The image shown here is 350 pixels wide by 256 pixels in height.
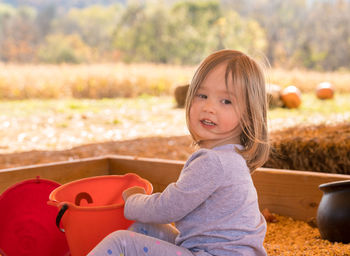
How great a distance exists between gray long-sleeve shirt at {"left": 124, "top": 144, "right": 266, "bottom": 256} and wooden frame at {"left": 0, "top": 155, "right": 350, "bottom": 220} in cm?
80

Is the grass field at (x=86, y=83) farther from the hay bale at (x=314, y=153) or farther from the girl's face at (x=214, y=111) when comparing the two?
the girl's face at (x=214, y=111)

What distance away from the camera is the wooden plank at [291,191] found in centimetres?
192

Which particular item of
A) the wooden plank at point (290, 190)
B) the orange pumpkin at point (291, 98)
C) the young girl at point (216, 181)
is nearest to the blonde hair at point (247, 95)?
the young girl at point (216, 181)

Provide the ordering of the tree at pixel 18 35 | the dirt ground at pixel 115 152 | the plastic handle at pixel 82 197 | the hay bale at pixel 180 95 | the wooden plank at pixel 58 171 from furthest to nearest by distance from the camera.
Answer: the tree at pixel 18 35 → the hay bale at pixel 180 95 → the dirt ground at pixel 115 152 → the wooden plank at pixel 58 171 → the plastic handle at pixel 82 197

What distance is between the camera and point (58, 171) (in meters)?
2.22

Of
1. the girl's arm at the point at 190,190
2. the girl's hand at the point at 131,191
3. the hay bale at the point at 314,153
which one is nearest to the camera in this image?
the girl's arm at the point at 190,190

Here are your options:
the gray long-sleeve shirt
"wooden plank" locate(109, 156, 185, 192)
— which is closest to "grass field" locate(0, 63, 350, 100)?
"wooden plank" locate(109, 156, 185, 192)

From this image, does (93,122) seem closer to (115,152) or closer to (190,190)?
(115,152)

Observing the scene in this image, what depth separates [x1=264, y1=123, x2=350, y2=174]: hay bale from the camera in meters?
2.17

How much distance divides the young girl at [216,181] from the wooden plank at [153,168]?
2.92 ft

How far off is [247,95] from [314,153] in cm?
114

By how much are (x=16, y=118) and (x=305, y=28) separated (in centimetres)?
2432

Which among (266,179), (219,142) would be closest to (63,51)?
(266,179)

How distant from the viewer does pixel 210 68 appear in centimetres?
127
